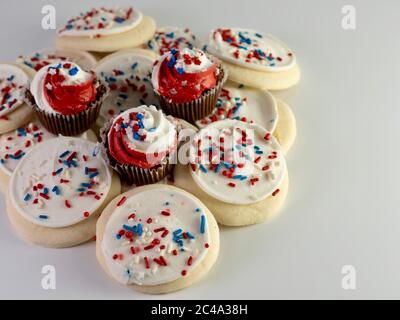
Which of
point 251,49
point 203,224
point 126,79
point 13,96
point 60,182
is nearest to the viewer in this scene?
point 203,224

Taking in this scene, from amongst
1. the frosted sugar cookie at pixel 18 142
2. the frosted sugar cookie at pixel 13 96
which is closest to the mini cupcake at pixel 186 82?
the frosted sugar cookie at pixel 18 142

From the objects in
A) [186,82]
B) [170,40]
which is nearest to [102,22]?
[170,40]

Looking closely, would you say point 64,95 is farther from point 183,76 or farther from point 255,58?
point 255,58

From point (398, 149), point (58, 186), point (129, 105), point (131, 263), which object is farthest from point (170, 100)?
point (398, 149)

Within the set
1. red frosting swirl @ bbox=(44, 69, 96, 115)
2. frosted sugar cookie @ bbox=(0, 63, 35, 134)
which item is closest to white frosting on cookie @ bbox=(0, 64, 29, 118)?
frosted sugar cookie @ bbox=(0, 63, 35, 134)

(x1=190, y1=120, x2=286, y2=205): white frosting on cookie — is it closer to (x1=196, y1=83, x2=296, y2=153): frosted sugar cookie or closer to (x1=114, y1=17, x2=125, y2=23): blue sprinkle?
(x1=196, y1=83, x2=296, y2=153): frosted sugar cookie

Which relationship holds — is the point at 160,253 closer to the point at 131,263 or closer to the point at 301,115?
the point at 131,263

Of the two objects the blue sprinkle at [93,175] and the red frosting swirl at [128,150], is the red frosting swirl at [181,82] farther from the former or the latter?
the blue sprinkle at [93,175]

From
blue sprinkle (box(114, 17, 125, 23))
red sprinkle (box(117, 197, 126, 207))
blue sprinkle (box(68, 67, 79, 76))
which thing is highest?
blue sprinkle (box(68, 67, 79, 76))

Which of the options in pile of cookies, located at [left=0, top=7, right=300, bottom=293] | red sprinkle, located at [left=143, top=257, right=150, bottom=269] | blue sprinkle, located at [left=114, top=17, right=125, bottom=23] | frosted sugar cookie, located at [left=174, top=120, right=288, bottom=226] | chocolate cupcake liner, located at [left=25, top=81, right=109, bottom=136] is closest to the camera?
red sprinkle, located at [left=143, top=257, right=150, bottom=269]
